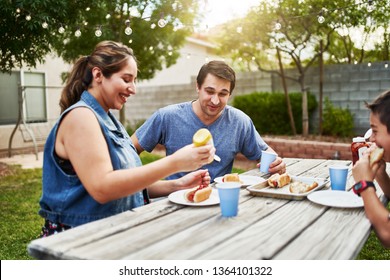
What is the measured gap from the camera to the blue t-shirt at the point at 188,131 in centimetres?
289

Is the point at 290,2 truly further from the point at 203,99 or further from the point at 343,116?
the point at 203,99

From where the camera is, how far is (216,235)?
143cm

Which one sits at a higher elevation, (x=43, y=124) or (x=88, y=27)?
(x=88, y=27)

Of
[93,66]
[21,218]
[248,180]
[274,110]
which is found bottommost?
[21,218]

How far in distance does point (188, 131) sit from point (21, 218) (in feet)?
7.84

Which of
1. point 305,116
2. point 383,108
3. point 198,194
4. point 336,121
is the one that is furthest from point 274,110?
point 198,194

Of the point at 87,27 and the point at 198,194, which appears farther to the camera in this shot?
the point at 87,27

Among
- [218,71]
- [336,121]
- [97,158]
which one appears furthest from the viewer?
[336,121]

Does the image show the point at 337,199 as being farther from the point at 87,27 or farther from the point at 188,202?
the point at 87,27

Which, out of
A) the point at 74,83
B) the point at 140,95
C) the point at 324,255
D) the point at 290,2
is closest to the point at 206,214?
the point at 324,255

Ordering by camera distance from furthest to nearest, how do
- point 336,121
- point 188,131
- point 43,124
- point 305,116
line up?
point 43,124 → point 305,116 → point 336,121 → point 188,131

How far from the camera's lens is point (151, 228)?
151 centimetres

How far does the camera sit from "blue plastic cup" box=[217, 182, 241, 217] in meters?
1.59
